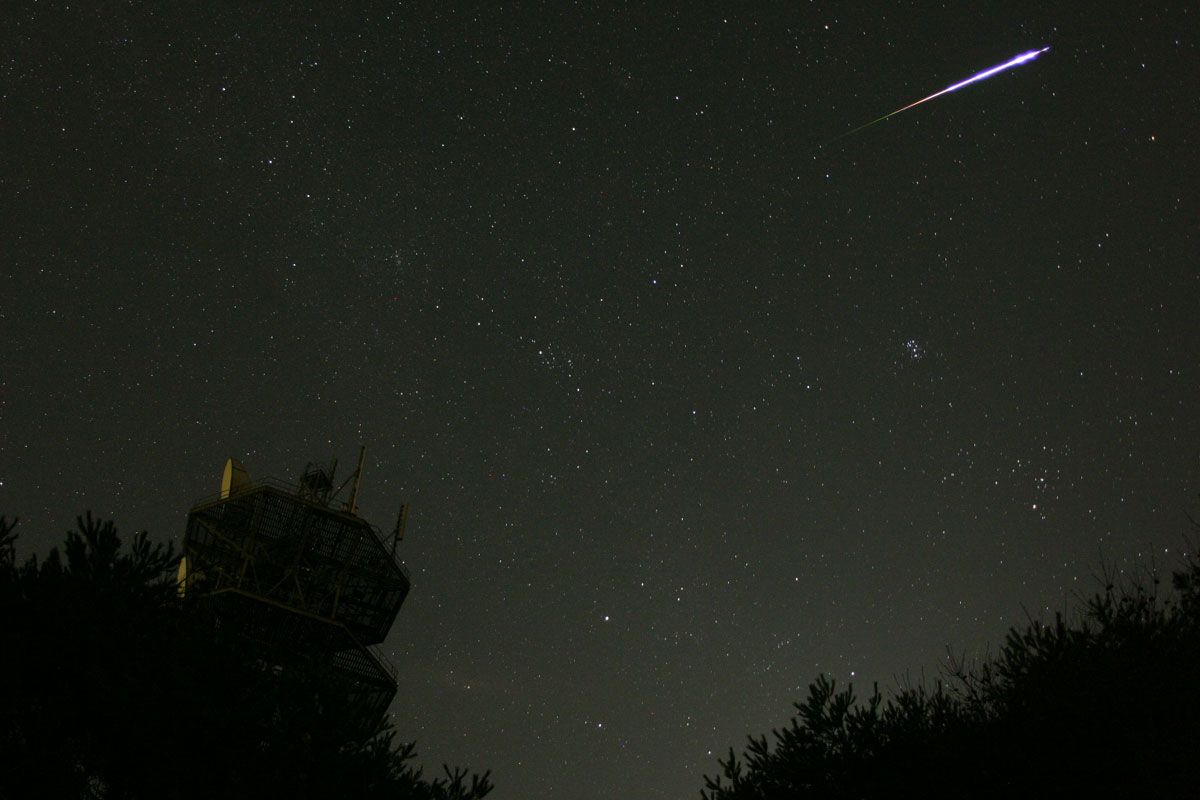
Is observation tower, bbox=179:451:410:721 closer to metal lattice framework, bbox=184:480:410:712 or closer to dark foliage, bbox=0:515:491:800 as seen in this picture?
metal lattice framework, bbox=184:480:410:712

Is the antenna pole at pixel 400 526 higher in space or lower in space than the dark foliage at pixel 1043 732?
higher

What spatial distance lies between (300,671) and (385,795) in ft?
8.19

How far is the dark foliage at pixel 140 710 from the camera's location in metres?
10.1

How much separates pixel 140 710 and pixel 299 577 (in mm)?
14378

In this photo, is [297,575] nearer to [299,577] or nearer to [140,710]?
[299,577]

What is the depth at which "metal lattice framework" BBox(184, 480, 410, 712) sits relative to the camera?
23.7 m

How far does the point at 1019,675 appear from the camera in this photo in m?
19.7

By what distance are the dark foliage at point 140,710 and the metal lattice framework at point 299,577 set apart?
12.0m

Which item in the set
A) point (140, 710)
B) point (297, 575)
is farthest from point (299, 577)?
point (140, 710)

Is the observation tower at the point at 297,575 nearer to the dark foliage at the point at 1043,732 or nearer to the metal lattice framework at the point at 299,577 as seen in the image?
the metal lattice framework at the point at 299,577

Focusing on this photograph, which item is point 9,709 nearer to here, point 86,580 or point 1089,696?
point 86,580

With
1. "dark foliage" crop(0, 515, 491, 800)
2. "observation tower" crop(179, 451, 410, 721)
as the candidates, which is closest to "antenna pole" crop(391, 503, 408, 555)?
"observation tower" crop(179, 451, 410, 721)

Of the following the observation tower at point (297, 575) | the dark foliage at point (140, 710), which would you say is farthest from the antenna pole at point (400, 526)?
the dark foliage at point (140, 710)

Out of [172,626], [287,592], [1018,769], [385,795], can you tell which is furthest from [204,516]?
[1018,769]
